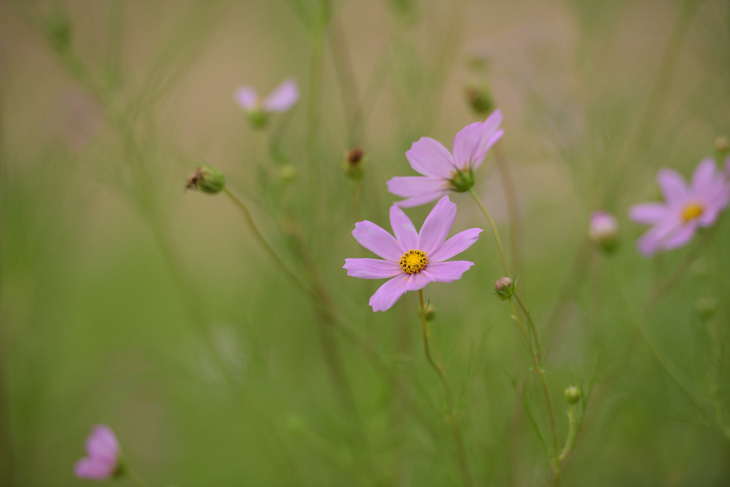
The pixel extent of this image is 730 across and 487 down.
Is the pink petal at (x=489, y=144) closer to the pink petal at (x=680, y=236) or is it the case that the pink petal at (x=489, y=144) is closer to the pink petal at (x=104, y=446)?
the pink petal at (x=680, y=236)

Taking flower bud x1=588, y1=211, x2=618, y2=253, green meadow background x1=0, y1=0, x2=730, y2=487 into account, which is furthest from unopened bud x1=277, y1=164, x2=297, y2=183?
flower bud x1=588, y1=211, x2=618, y2=253

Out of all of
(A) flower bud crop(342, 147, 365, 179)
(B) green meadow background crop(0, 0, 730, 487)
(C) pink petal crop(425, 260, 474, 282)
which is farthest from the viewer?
(B) green meadow background crop(0, 0, 730, 487)

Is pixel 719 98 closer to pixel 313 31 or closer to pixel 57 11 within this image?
pixel 313 31

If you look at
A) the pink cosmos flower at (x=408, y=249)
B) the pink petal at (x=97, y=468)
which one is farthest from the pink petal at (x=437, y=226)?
the pink petal at (x=97, y=468)

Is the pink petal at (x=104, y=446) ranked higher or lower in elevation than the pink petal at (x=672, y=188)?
lower

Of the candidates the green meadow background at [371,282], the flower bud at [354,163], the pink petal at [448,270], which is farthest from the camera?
the green meadow background at [371,282]

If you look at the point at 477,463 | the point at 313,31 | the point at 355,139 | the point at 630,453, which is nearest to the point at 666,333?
the point at 630,453

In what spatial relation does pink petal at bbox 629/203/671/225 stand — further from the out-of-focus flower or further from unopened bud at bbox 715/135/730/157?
the out-of-focus flower

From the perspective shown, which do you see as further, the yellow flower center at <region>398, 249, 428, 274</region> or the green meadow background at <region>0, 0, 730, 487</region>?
the green meadow background at <region>0, 0, 730, 487</region>
